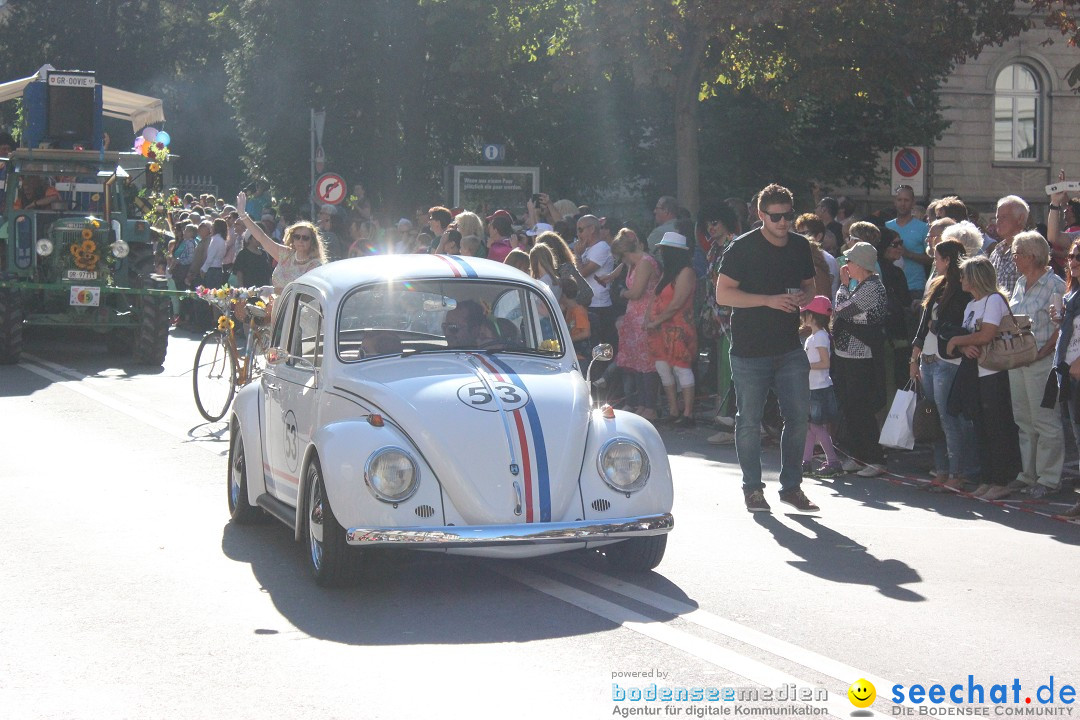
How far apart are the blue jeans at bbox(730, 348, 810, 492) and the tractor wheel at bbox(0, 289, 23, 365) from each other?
11928 millimetres

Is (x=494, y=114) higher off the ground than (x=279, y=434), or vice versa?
(x=494, y=114)

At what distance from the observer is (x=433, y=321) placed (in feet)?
27.9

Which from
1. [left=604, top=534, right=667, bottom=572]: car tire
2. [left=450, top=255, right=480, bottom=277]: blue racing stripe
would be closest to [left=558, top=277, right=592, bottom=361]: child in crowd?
[left=450, top=255, right=480, bottom=277]: blue racing stripe

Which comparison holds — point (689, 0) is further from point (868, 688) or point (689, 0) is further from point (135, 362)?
point (868, 688)

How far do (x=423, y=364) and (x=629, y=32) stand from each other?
14.9 m

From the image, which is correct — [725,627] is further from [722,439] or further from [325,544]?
[722,439]

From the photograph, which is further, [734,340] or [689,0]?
[689,0]

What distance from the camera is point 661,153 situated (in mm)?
34094

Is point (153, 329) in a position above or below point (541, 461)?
above

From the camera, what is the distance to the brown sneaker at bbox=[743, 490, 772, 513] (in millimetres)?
9938

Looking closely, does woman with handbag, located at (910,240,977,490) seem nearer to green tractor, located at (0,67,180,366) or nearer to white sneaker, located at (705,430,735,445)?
white sneaker, located at (705,430,735,445)

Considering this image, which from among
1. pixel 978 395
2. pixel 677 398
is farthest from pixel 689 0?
pixel 978 395

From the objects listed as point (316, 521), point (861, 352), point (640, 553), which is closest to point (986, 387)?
point (861, 352)

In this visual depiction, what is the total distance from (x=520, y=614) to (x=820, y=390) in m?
5.20
